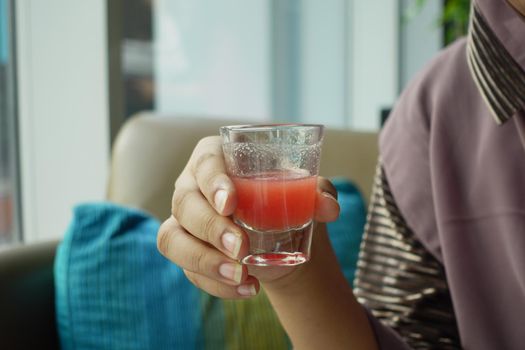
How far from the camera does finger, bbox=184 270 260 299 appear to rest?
64 centimetres

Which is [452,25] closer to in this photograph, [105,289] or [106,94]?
[106,94]

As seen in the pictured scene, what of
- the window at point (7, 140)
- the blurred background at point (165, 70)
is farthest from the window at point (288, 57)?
the window at point (7, 140)

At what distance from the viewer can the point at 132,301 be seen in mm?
1263

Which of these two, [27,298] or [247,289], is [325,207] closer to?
[247,289]

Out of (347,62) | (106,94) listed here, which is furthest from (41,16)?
(347,62)

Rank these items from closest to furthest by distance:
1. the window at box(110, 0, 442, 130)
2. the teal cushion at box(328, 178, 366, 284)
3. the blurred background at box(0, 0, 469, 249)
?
the teal cushion at box(328, 178, 366, 284), the blurred background at box(0, 0, 469, 249), the window at box(110, 0, 442, 130)

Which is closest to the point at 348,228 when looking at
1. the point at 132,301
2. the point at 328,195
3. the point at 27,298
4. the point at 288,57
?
the point at 132,301

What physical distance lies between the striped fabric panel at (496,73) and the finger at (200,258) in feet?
1.60

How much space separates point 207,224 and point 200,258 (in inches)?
1.6

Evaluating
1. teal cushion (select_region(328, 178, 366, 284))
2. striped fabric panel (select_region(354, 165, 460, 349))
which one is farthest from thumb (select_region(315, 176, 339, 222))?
teal cushion (select_region(328, 178, 366, 284))

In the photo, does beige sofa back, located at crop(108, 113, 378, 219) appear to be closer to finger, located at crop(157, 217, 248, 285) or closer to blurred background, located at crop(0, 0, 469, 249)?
blurred background, located at crop(0, 0, 469, 249)

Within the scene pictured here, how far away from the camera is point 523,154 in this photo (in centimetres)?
92

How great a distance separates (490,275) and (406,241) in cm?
14

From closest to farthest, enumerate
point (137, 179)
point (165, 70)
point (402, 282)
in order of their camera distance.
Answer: point (402, 282) < point (137, 179) < point (165, 70)
